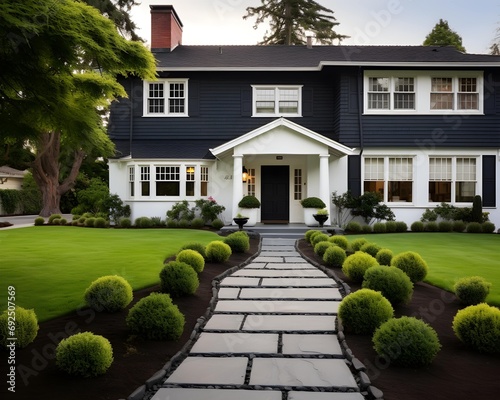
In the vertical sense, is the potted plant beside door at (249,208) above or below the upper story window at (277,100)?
below

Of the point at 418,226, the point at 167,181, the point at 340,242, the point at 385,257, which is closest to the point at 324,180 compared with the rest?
the point at 418,226

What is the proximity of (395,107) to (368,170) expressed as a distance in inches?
118

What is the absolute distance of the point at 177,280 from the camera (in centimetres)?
686

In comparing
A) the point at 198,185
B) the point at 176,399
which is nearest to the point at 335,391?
the point at 176,399

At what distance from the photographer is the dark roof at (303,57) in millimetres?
19467

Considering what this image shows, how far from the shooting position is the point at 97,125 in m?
8.33

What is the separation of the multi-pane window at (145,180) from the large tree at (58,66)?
1147 centimetres

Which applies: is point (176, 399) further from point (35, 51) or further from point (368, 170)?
point (368, 170)

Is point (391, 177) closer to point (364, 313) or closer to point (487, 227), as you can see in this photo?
point (487, 227)

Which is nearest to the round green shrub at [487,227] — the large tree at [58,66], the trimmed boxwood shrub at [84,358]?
the large tree at [58,66]

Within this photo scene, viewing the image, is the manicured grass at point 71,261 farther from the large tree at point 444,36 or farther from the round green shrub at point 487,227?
the large tree at point 444,36

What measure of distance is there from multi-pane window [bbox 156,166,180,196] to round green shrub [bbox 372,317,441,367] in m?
16.2

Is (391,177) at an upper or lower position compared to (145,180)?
upper

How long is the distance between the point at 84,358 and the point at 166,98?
18002 mm
